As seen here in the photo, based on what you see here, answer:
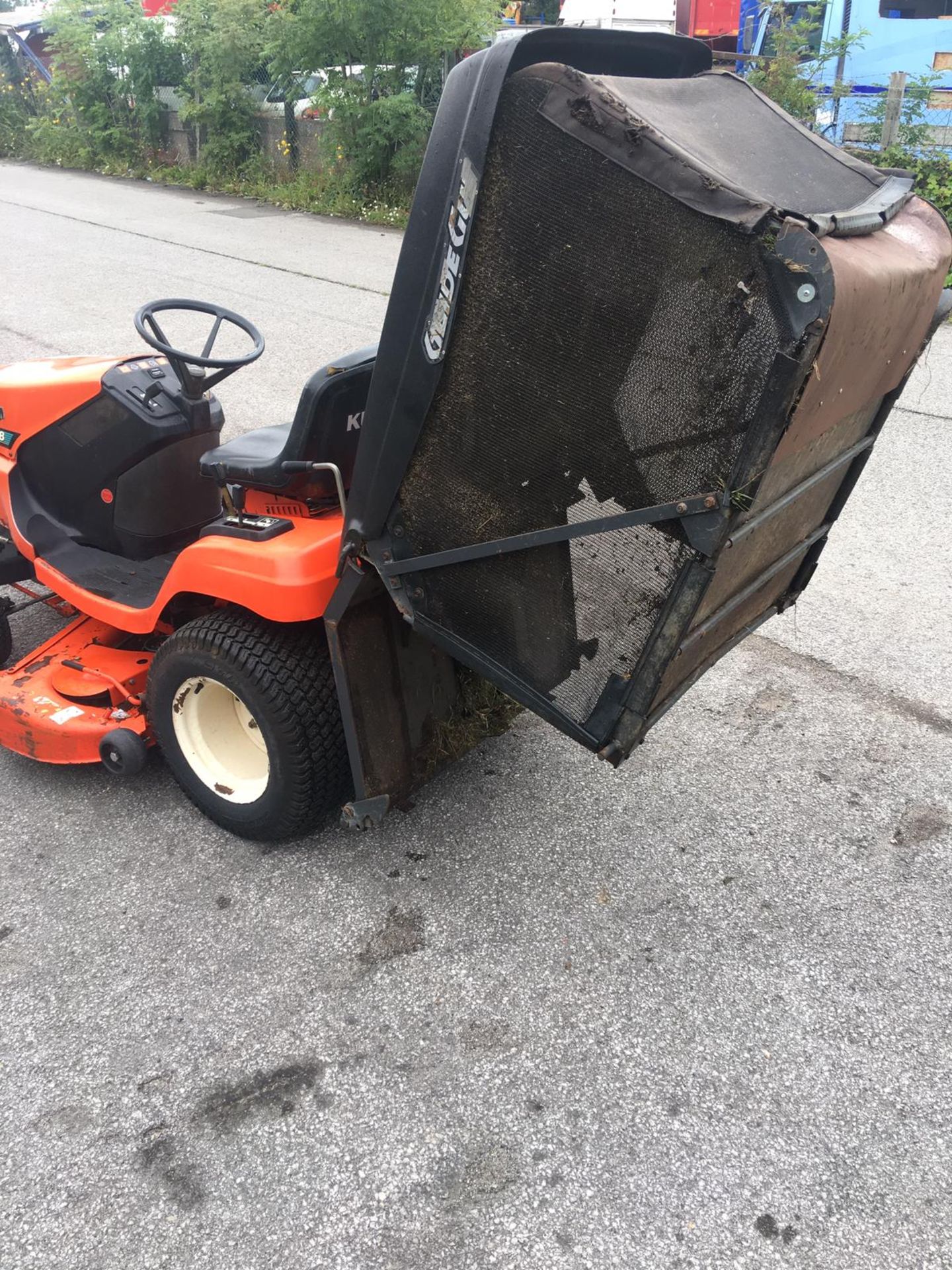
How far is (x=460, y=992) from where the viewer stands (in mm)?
2482

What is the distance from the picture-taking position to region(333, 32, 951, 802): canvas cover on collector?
1.75 m

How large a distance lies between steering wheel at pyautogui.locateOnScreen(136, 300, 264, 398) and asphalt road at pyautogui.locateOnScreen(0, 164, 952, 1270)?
124 centimetres

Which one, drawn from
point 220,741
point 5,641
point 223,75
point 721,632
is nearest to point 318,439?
point 220,741

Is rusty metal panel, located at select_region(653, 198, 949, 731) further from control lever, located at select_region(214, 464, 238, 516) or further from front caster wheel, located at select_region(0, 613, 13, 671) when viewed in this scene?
front caster wheel, located at select_region(0, 613, 13, 671)

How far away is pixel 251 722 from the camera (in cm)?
283

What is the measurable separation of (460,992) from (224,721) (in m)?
1.06

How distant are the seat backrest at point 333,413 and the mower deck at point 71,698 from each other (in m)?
1.03

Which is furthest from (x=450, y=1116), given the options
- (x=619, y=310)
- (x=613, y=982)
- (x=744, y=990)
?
(x=619, y=310)

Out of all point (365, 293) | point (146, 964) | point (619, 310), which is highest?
point (619, 310)

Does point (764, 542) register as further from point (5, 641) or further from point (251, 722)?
point (5, 641)

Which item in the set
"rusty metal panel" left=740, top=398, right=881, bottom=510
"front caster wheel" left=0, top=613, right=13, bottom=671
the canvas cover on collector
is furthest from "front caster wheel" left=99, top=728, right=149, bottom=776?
"rusty metal panel" left=740, top=398, right=881, bottom=510

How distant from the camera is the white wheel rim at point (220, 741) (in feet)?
9.45

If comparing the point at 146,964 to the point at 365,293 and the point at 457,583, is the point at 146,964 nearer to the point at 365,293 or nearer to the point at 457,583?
→ the point at 457,583

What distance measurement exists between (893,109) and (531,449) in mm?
10331
